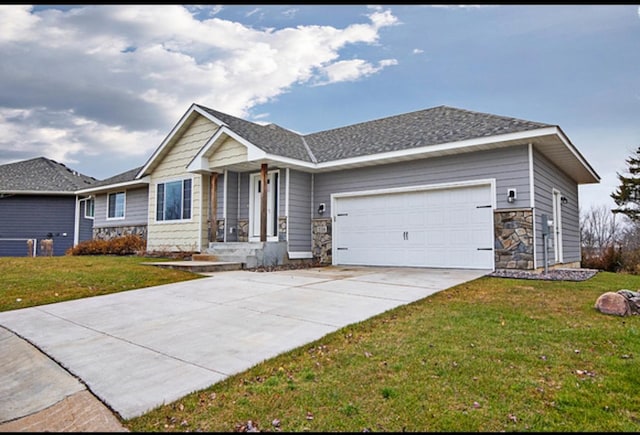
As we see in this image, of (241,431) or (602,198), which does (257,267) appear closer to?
(241,431)

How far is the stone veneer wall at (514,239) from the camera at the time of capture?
9.38m

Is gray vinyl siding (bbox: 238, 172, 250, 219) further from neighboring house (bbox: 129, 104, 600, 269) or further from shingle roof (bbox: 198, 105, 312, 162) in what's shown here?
shingle roof (bbox: 198, 105, 312, 162)

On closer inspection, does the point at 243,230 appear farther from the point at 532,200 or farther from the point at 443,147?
the point at 532,200

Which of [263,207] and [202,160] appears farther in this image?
[202,160]

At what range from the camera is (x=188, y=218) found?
14.0m

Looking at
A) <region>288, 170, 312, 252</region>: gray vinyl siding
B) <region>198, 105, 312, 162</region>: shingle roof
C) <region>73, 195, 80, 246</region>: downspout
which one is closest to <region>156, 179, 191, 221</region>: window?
<region>198, 105, 312, 162</region>: shingle roof

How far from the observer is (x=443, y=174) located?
1061cm

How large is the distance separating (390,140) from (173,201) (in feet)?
26.8

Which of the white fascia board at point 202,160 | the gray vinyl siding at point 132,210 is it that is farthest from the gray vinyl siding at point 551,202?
the gray vinyl siding at point 132,210

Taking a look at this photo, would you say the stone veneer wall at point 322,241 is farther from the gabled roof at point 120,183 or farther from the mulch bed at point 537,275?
the gabled roof at point 120,183

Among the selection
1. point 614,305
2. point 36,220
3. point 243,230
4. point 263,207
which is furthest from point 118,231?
point 614,305

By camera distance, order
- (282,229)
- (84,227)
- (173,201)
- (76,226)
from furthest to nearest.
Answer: (84,227) → (76,226) → (173,201) → (282,229)

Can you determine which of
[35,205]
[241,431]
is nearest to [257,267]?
[241,431]

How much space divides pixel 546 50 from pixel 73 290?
44.3ft
